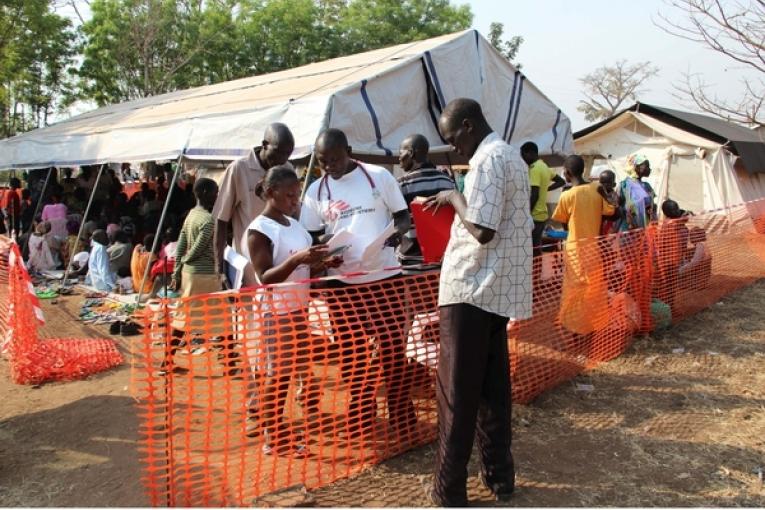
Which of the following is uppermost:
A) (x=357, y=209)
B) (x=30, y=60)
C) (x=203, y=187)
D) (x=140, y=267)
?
(x=30, y=60)

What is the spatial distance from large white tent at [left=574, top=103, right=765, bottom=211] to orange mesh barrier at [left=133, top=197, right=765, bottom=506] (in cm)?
1077

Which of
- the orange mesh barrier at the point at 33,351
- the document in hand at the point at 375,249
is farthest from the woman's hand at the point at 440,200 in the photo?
the orange mesh barrier at the point at 33,351

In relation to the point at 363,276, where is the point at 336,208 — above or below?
above

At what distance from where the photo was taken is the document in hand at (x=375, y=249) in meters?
3.38

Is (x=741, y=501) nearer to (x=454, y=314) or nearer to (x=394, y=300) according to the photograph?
(x=454, y=314)

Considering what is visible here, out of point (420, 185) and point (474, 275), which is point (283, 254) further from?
point (420, 185)

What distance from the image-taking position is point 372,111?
5.89m

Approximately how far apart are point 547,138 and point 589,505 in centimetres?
622

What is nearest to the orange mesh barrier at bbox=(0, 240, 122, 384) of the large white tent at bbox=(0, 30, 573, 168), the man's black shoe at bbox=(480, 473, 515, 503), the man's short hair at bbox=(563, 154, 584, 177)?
the large white tent at bbox=(0, 30, 573, 168)

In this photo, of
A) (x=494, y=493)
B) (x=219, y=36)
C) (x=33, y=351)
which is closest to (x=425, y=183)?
(x=494, y=493)

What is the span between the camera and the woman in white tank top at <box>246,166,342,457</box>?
9.86ft

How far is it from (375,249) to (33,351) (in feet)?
11.0

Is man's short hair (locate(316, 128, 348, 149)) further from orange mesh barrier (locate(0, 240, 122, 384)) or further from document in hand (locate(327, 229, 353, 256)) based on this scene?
orange mesh barrier (locate(0, 240, 122, 384))

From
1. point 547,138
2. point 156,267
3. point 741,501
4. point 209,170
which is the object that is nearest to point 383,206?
point 741,501
